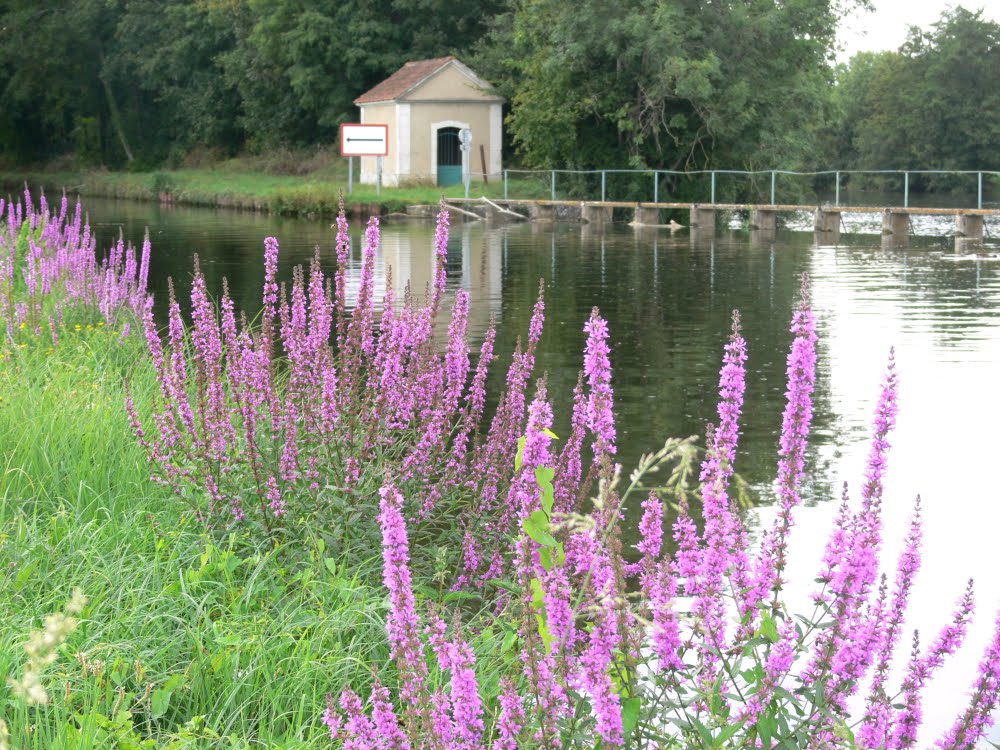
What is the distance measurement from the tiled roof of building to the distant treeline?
1940mm

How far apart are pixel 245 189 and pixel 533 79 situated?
12.7m

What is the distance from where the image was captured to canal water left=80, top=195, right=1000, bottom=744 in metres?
7.79

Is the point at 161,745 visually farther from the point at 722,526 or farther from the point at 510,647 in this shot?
the point at 722,526

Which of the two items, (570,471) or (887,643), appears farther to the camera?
(570,471)

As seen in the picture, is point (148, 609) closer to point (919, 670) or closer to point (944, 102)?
point (919, 670)

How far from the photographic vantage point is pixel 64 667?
14.2 feet

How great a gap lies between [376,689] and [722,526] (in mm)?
909

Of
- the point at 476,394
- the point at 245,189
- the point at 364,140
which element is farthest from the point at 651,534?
the point at 245,189

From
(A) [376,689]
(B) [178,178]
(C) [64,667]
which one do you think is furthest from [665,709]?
(B) [178,178]

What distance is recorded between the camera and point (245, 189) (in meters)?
50.4

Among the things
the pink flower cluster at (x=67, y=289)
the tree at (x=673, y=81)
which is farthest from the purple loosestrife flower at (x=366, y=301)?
the tree at (x=673, y=81)

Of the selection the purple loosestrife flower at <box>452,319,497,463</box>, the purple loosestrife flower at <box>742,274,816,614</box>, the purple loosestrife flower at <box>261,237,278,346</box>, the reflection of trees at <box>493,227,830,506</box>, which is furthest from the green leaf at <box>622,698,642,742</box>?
the reflection of trees at <box>493,227,830,506</box>

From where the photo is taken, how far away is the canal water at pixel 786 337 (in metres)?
7.79

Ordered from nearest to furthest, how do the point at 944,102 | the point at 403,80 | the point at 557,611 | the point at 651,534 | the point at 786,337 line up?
the point at 557,611, the point at 651,534, the point at 786,337, the point at 403,80, the point at 944,102
